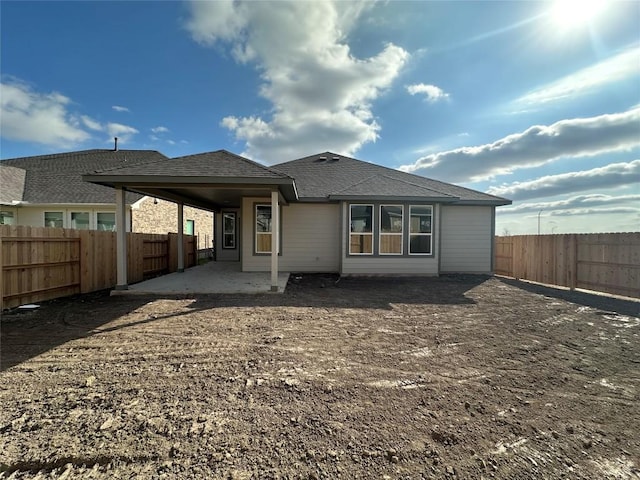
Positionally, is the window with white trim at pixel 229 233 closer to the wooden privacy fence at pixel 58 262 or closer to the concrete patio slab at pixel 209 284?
the concrete patio slab at pixel 209 284

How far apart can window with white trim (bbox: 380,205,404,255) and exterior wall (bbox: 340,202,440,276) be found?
0.30 m

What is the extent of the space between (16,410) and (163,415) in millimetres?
1343

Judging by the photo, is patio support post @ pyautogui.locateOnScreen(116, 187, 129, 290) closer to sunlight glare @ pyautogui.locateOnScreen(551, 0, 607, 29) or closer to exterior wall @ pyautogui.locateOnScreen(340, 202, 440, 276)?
exterior wall @ pyautogui.locateOnScreen(340, 202, 440, 276)

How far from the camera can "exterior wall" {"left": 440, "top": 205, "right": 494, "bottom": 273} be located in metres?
11.7

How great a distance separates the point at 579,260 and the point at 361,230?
6.79 m

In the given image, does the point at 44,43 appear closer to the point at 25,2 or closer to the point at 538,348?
the point at 25,2

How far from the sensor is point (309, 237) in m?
11.5

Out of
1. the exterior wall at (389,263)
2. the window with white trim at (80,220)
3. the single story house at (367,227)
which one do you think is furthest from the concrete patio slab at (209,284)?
the window with white trim at (80,220)

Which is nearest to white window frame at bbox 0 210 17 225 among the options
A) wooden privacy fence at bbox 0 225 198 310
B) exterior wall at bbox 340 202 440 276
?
wooden privacy fence at bbox 0 225 198 310

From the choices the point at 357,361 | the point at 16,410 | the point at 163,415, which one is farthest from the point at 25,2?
the point at 357,361

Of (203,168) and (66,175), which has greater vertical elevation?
(66,175)

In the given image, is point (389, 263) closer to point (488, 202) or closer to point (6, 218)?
point (488, 202)

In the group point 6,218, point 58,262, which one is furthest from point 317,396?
point 6,218

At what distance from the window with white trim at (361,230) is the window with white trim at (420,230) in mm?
1534
